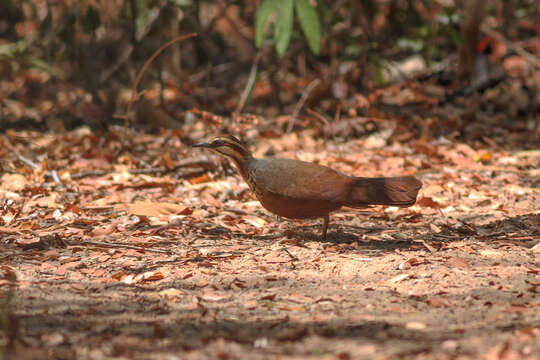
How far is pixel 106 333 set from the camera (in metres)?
2.54

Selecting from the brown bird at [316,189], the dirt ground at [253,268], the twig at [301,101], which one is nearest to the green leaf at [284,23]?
the twig at [301,101]

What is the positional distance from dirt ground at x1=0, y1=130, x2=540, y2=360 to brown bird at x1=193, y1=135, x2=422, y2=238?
0.85 ft

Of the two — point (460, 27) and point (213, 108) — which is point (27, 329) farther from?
point (460, 27)

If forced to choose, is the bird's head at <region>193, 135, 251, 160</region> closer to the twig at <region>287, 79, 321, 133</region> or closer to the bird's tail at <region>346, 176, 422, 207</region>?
the bird's tail at <region>346, 176, 422, 207</region>

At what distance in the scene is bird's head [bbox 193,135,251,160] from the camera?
421cm

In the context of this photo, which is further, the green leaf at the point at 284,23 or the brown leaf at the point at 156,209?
the green leaf at the point at 284,23

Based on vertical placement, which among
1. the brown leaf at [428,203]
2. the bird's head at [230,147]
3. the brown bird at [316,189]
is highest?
the bird's head at [230,147]

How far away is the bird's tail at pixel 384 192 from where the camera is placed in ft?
12.2

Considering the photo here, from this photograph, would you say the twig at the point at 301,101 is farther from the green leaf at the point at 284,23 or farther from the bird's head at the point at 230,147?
the bird's head at the point at 230,147

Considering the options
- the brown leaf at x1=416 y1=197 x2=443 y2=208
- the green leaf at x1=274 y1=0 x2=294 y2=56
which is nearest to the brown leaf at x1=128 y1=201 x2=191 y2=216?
the brown leaf at x1=416 y1=197 x2=443 y2=208

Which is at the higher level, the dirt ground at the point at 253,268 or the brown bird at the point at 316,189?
the brown bird at the point at 316,189

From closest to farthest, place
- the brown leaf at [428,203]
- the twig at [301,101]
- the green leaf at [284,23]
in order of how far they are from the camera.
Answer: the brown leaf at [428,203] < the green leaf at [284,23] < the twig at [301,101]

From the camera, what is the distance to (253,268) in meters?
3.50

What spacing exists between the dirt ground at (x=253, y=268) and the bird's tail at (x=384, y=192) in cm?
31
